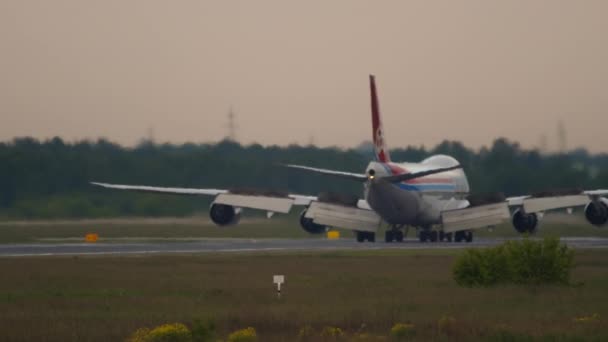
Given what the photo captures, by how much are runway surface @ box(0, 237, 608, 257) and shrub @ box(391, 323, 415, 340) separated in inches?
1200

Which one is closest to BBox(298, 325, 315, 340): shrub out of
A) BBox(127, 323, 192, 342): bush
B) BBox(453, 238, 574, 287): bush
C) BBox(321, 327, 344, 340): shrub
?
BBox(321, 327, 344, 340): shrub

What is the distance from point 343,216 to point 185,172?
2486 cm

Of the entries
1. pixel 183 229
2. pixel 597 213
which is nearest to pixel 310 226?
pixel 183 229

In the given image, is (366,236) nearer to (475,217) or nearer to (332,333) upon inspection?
(475,217)

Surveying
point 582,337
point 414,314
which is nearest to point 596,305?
point 414,314

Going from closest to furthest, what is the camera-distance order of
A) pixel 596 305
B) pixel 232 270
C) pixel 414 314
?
pixel 414 314
pixel 596 305
pixel 232 270

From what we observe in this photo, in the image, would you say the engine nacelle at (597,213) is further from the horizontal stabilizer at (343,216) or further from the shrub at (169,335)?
the shrub at (169,335)

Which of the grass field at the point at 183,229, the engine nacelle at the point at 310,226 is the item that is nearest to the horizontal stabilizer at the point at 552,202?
the grass field at the point at 183,229

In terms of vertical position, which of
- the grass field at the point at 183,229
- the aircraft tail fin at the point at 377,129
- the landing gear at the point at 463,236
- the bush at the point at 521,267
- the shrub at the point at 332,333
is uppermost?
the aircraft tail fin at the point at 377,129

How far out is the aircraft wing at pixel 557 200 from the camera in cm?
6538

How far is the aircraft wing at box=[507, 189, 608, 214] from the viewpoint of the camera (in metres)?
65.4

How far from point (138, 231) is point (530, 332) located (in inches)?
2167

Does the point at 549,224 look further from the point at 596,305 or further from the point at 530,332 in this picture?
the point at 530,332

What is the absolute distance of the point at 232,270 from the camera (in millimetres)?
45094
